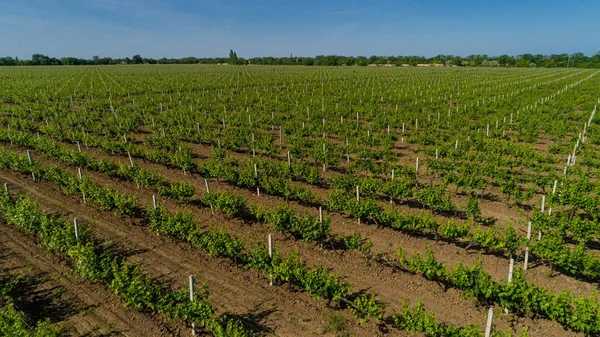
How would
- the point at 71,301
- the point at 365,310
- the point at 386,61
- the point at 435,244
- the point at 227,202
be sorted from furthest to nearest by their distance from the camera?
the point at 386,61 → the point at 227,202 → the point at 435,244 → the point at 71,301 → the point at 365,310

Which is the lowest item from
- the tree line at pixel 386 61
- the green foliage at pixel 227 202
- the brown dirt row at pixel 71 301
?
the brown dirt row at pixel 71 301

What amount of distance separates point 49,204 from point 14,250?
3.91 m

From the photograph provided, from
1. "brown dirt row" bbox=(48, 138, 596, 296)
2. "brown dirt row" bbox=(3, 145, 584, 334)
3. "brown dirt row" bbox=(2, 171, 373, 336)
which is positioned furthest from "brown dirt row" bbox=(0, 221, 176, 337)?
"brown dirt row" bbox=(48, 138, 596, 296)

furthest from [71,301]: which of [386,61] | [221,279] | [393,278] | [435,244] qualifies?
[386,61]

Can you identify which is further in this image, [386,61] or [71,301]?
[386,61]

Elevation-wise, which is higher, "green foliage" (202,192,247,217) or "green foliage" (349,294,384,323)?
"green foliage" (202,192,247,217)

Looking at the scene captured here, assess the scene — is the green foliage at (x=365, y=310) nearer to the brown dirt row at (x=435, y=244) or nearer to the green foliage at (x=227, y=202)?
the brown dirt row at (x=435, y=244)

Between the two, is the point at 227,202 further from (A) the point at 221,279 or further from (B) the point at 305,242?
(A) the point at 221,279

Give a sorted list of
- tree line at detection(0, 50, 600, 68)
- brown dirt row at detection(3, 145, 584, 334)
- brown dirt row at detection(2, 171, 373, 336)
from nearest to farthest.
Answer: brown dirt row at detection(2, 171, 373, 336) → brown dirt row at detection(3, 145, 584, 334) → tree line at detection(0, 50, 600, 68)

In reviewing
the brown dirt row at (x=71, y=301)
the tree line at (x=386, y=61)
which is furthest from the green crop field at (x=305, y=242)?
the tree line at (x=386, y=61)

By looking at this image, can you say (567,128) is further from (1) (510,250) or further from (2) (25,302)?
(2) (25,302)

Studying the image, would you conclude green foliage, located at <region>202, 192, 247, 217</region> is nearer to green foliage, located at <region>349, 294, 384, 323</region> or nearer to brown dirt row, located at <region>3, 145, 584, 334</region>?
brown dirt row, located at <region>3, 145, 584, 334</region>

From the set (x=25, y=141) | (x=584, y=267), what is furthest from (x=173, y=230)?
(x=25, y=141)

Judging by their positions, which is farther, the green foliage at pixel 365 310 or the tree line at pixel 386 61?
the tree line at pixel 386 61
